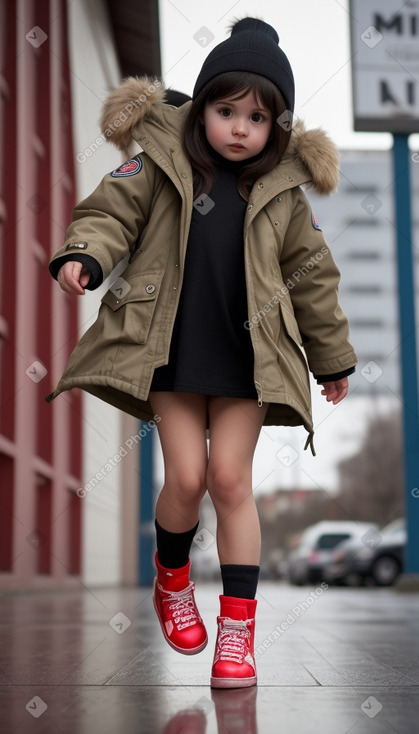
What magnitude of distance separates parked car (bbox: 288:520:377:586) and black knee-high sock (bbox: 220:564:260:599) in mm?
15194

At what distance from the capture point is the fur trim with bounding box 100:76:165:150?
243 centimetres

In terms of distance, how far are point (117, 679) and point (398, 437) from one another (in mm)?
37774

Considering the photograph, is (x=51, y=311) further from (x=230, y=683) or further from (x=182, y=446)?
(x=230, y=683)

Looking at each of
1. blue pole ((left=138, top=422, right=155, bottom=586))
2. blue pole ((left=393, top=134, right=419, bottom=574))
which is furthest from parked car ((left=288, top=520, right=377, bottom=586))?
blue pole ((left=393, top=134, right=419, bottom=574))

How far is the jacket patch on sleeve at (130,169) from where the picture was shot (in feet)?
7.80

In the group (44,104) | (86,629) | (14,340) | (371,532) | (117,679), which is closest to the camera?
(117,679)

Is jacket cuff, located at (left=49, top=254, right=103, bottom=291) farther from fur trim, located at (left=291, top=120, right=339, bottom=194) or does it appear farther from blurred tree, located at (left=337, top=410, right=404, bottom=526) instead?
blurred tree, located at (left=337, top=410, right=404, bottom=526)

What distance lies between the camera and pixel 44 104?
9172mm

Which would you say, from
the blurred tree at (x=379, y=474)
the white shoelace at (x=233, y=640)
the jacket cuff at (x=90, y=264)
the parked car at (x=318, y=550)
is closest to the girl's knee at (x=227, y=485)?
the white shoelace at (x=233, y=640)

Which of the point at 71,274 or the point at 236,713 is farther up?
the point at 71,274

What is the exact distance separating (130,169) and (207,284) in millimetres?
360

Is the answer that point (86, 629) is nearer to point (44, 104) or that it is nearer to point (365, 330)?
point (44, 104)

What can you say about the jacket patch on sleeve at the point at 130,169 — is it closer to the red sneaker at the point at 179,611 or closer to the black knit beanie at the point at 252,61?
the black knit beanie at the point at 252,61

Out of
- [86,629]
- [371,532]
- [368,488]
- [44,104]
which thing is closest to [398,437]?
[368,488]
